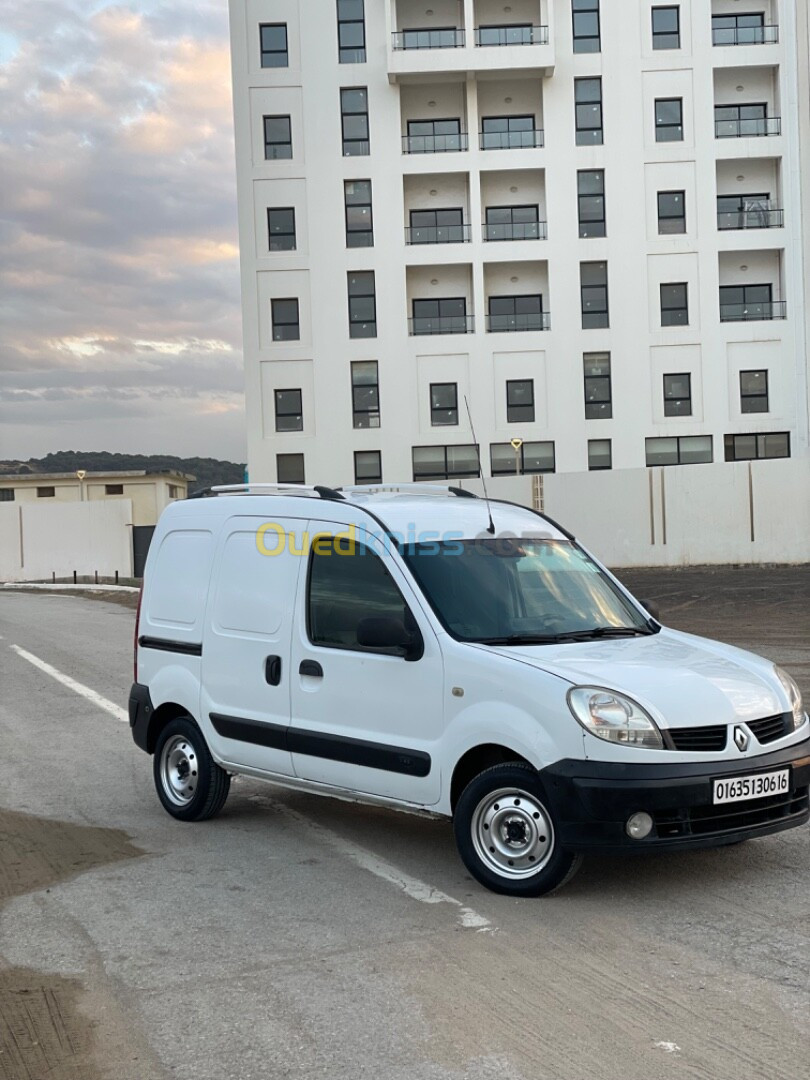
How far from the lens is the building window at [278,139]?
150 ft

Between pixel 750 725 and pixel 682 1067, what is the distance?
2164mm

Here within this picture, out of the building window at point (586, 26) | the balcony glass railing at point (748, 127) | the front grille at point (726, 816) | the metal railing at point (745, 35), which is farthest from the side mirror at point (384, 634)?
the metal railing at point (745, 35)

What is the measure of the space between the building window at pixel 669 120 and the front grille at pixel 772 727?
43.4 metres

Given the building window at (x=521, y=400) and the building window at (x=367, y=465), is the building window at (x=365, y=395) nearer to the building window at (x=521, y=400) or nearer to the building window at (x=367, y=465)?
the building window at (x=367, y=465)

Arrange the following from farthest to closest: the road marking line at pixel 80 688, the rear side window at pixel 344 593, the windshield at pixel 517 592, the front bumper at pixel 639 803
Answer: the road marking line at pixel 80 688 < the rear side window at pixel 344 593 < the windshield at pixel 517 592 < the front bumper at pixel 639 803

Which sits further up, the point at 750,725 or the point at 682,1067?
the point at 750,725

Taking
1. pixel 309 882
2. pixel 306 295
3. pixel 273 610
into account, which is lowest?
pixel 309 882

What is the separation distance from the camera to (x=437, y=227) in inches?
1812

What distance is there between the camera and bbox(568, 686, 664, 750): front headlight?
5559mm

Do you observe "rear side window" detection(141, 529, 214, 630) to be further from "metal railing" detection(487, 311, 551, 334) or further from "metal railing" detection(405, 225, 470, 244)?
"metal railing" detection(405, 225, 470, 244)

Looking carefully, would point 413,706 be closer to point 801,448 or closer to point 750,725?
point 750,725

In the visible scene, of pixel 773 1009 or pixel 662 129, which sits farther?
pixel 662 129

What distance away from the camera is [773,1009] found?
4.39 metres

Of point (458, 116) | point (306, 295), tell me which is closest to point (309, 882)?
point (306, 295)
